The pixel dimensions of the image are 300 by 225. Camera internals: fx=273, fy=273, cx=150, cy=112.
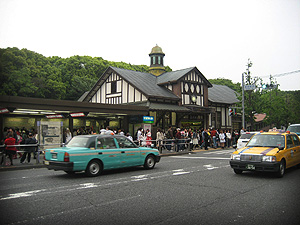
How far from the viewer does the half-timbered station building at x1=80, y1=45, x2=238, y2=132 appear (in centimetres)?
2789

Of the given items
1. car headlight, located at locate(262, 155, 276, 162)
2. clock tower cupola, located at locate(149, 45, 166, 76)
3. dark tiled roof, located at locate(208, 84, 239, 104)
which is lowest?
car headlight, located at locate(262, 155, 276, 162)

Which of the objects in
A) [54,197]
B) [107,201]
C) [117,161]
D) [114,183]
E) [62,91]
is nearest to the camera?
[107,201]

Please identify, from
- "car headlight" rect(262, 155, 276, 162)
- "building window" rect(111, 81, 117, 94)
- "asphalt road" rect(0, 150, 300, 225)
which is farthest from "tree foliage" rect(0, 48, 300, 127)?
"asphalt road" rect(0, 150, 300, 225)

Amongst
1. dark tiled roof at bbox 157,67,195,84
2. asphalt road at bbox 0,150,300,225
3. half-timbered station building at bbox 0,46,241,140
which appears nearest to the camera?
asphalt road at bbox 0,150,300,225

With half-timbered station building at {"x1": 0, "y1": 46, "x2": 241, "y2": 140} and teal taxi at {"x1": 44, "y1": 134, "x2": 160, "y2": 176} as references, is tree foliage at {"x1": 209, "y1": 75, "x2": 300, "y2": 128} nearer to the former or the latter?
half-timbered station building at {"x1": 0, "y1": 46, "x2": 241, "y2": 140}

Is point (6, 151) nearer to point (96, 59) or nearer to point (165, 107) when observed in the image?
point (165, 107)

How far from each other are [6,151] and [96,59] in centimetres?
4691

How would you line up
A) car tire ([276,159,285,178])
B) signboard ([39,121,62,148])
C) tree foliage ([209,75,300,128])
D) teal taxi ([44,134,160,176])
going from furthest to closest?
tree foliage ([209,75,300,128]) < signboard ([39,121,62,148]) < teal taxi ([44,134,160,176]) < car tire ([276,159,285,178])

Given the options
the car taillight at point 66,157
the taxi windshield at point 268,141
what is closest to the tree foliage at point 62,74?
the car taillight at point 66,157

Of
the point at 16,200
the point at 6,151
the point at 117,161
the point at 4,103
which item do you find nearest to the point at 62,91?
the point at 4,103

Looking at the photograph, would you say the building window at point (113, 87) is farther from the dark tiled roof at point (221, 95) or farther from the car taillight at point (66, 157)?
the car taillight at point (66, 157)

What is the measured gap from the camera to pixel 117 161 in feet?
35.3

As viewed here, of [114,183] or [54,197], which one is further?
[114,183]

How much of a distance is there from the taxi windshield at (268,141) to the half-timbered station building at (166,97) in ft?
49.3
